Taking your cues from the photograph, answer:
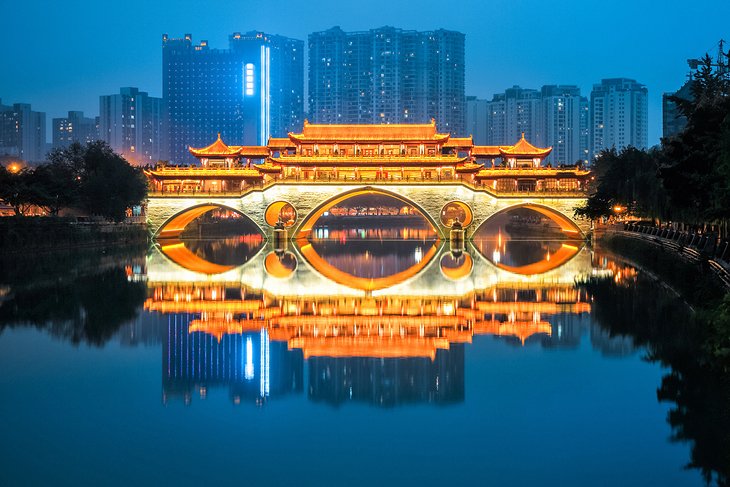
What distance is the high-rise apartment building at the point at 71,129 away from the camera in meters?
145

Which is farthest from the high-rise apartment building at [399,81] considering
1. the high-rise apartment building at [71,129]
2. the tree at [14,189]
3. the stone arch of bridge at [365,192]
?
the tree at [14,189]

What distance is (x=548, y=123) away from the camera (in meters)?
121

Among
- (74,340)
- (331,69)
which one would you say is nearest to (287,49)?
(331,69)

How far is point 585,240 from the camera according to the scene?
48906mm

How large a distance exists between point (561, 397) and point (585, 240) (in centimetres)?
3908

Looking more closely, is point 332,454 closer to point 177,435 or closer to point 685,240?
point 177,435

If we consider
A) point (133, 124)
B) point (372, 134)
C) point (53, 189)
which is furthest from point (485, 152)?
point (133, 124)

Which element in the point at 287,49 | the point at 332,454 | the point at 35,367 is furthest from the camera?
the point at 287,49

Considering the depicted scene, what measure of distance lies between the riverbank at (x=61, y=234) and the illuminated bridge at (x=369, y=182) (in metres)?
2.32

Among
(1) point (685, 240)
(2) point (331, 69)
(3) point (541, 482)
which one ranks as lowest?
(3) point (541, 482)

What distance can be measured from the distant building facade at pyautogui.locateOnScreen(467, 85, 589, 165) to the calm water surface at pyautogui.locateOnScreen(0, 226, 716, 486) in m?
99.8

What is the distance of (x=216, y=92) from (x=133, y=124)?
46.5ft

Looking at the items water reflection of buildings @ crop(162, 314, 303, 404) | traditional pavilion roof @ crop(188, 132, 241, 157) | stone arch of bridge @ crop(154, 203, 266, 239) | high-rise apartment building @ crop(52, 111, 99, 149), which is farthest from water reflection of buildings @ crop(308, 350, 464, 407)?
high-rise apartment building @ crop(52, 111, 99, 149)

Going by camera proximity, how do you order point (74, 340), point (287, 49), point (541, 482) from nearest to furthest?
point (541, 482) → point (74, 340) → point (287, 49)
